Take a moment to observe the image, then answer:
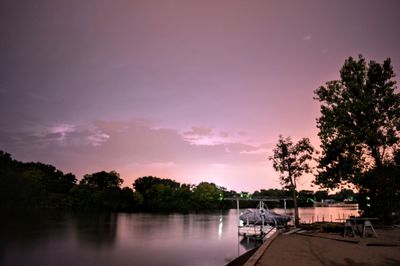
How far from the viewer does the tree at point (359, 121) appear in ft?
103

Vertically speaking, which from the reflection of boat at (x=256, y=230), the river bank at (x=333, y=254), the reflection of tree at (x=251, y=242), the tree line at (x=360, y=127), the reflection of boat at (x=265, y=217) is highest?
A: the tree line at (x=360, y=127)

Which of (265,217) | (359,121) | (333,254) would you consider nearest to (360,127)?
(359,121)

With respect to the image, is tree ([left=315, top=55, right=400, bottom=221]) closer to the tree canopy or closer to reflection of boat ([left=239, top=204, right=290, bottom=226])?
the tree canopy

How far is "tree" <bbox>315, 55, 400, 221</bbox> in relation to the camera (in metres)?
31.3

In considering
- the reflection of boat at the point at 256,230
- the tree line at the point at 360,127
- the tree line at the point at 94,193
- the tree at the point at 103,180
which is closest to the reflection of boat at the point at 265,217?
the reflection of boat at the point at 256,230

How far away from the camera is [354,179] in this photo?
32.6 metres

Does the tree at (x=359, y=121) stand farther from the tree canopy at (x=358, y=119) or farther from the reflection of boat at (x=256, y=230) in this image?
the reflection of boat at (x=256, y=230)

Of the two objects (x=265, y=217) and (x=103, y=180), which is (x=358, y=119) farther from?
(x=103, y=180)

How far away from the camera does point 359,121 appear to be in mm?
32125

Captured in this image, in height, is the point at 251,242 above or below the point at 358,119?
below

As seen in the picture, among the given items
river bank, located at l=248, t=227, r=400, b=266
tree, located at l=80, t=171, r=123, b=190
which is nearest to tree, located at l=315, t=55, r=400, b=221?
Answer: river bank, located at l=248, t=227, r=400, b=266

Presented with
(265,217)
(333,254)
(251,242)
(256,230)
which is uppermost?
(333,254)

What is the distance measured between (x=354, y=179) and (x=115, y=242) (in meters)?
34.9

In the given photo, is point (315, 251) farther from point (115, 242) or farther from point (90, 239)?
point (90, 239)
